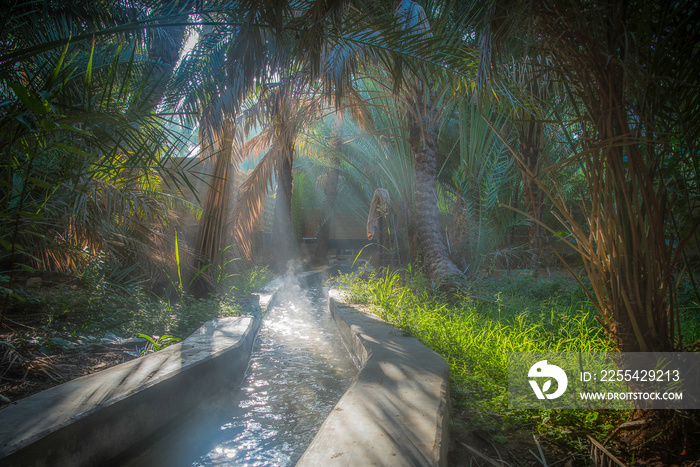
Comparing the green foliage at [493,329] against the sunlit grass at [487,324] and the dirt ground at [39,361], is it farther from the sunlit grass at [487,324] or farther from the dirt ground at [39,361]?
the dirt ground at [39,361]

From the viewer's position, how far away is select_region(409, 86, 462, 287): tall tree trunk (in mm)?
5793

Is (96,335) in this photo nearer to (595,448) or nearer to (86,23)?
(595,448)

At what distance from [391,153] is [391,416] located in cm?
603

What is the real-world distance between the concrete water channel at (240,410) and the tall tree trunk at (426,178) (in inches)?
84.0

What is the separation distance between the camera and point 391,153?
24.3ft

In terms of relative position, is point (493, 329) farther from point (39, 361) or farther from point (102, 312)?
point (102, 312)

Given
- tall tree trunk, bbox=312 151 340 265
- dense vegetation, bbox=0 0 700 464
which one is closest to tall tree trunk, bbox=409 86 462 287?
dense vegetation, bbox=0 0 700 464

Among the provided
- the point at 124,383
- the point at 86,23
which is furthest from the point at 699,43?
the point at 86,23

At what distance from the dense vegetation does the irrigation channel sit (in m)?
0.88

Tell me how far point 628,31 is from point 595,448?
1691 millimetres

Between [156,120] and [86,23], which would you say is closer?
[156,120]

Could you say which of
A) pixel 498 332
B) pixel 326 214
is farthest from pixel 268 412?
pixel 326 214

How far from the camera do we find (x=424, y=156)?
5910 millimetres

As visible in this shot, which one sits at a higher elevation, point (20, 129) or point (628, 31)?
point (628, 31)
